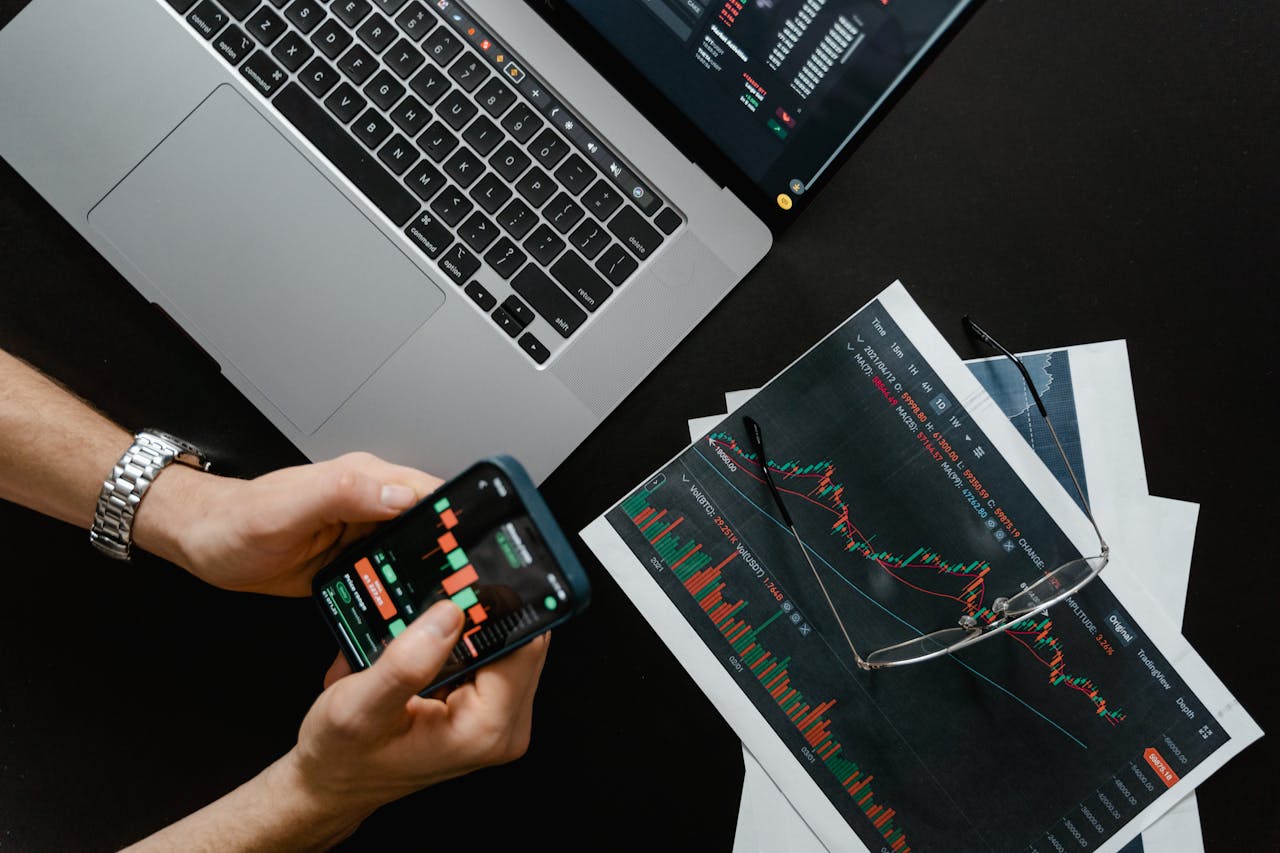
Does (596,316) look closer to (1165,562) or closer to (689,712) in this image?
(689,712)

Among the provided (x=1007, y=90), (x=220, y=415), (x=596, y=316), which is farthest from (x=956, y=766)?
(x=220, y=415)

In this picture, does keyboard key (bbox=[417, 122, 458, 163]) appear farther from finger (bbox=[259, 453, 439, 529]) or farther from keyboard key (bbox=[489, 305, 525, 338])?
finger (bbox=[259, 453, 439, 529])

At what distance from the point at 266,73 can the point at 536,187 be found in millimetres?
296

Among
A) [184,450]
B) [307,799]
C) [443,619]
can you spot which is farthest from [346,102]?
[307,799]

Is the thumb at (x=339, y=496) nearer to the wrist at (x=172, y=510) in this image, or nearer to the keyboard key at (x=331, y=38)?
the wrist at (x=172, y=510)

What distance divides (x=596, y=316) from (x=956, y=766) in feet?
1.91

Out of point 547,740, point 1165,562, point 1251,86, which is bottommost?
point 547,740

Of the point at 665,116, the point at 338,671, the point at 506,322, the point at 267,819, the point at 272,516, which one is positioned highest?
the point at 665,116

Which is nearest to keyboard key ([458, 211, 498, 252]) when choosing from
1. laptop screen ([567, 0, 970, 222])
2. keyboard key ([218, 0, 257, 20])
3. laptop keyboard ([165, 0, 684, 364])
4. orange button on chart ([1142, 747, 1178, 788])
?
laptop keyboard ([165, 0, 684, 364])

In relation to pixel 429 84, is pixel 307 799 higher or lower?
lower

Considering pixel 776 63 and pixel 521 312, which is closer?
pixel 776 63

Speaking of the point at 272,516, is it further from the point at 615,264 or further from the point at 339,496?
the point at 615,264

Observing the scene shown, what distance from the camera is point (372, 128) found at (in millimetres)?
826

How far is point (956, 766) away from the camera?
0.85m
